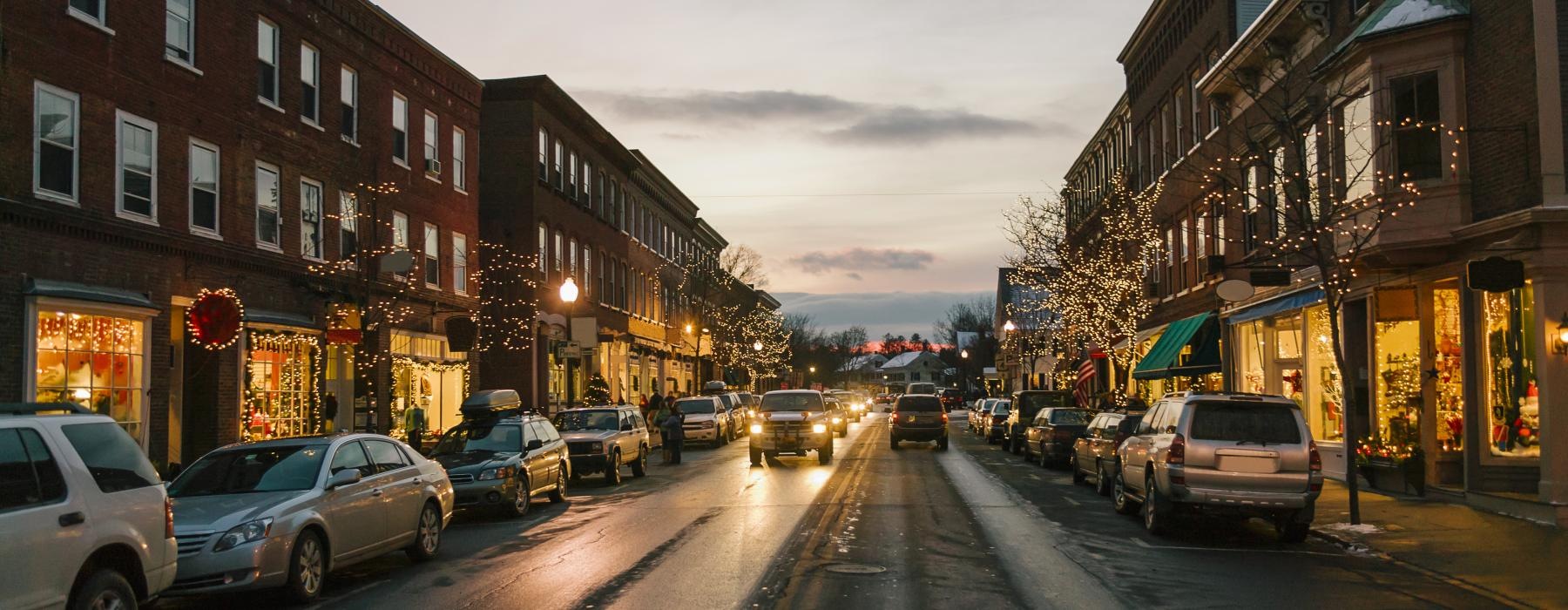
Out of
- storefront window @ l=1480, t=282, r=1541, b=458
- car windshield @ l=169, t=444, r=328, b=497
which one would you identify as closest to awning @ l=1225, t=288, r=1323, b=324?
storefront window @ l=1480, t=282, r=1541, b=458

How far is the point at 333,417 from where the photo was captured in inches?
1046

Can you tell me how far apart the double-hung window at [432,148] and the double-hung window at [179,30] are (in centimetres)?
1060

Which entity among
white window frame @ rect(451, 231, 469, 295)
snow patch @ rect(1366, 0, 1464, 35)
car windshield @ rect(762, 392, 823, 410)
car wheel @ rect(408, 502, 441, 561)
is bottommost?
car wheel @ rect(408, 502, 441, 561)

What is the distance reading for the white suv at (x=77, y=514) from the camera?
24.4 feet

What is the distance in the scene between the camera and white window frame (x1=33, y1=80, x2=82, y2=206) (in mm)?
18109

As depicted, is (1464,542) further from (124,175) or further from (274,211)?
(274,211)

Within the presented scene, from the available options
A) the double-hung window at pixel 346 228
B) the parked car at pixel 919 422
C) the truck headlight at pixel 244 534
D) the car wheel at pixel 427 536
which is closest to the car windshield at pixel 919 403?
the parked car at pixel 919 422

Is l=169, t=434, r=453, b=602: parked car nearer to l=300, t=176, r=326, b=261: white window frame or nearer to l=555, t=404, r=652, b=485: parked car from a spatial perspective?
l=555, t=404, r=652, b=485: parked car

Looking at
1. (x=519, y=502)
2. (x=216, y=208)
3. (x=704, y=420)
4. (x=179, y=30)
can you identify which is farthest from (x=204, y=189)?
(x=704, y=420)

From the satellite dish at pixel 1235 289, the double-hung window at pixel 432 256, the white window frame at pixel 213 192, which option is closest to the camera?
the white window frame at pixel 213 192

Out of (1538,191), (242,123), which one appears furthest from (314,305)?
(1538,191)

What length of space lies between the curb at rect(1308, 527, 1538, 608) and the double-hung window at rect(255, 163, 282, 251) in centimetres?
1960

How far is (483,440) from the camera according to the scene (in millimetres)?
19312

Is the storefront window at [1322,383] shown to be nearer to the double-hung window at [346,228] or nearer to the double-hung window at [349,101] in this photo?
the double-hung window at [346,228]
